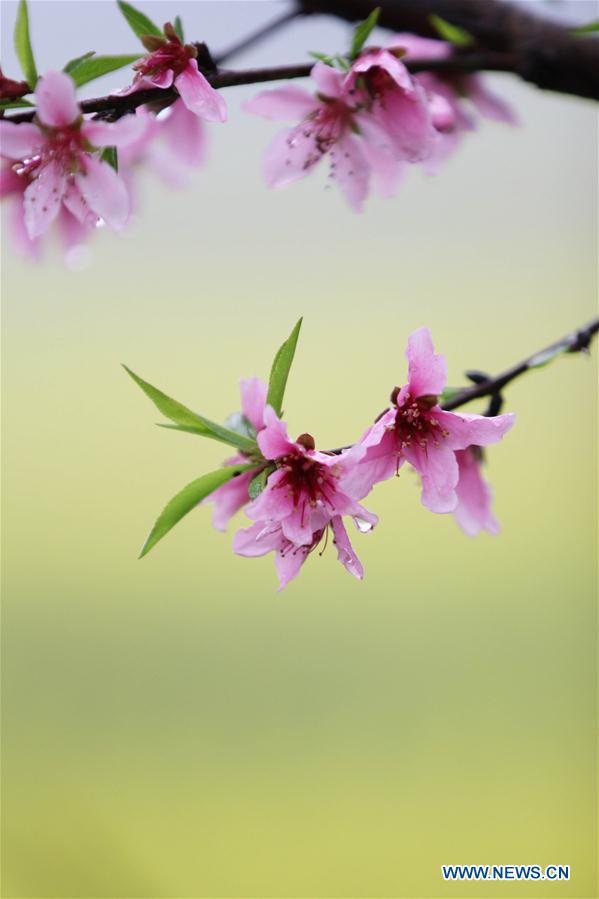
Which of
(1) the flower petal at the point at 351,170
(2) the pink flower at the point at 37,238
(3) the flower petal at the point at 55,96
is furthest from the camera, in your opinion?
(2) the pink flower at the point at 37,238

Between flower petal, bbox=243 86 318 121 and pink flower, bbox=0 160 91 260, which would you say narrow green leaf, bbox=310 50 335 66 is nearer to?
flower petal, bbox=243 86 318 121

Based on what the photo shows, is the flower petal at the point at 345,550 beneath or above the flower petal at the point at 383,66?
beneath

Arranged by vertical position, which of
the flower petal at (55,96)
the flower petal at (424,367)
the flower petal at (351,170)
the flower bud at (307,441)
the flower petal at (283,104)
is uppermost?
the flower petal at (283,104)

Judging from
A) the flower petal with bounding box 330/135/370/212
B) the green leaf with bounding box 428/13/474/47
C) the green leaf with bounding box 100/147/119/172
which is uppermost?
the green leaf with bounding box 428/13/474/47

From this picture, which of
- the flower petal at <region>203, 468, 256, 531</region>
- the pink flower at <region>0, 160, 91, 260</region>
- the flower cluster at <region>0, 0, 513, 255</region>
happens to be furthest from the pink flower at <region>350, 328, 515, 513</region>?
the pink flower at <region>0, 160, 91, 260</region>

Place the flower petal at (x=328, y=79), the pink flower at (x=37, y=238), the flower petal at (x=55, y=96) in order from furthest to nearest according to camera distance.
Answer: the pink flower at (x=37, y=238)
the flower petal at (x=328, y=79)
the flower petal at (x=55, y=96)

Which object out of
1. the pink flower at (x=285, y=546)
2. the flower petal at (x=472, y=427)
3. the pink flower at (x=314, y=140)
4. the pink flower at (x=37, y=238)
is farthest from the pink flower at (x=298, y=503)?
the pink flower at (x=37, y=238)

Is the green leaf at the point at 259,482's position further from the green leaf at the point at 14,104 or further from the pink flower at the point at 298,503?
the green leaf at the point at 14,104

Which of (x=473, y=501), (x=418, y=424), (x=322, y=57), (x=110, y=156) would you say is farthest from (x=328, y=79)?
(x=473, y=501)
